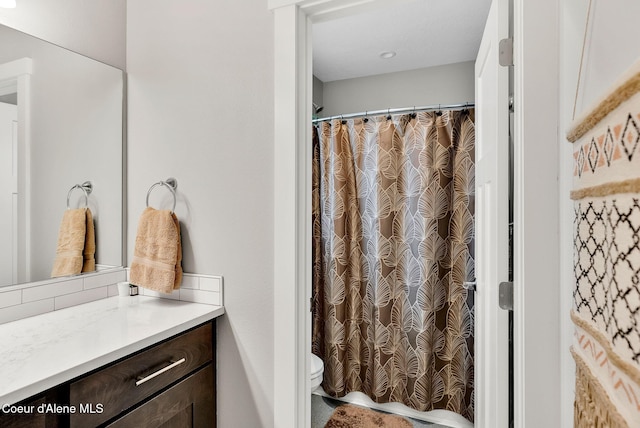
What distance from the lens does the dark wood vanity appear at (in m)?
0.82

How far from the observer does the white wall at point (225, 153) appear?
127cm

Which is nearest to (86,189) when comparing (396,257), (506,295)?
(506,295)

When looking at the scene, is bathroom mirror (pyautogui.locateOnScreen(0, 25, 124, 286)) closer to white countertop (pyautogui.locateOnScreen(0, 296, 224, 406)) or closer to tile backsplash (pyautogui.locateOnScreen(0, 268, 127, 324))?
tile backsplash (pyautogui.locateOnScreen(0, 268, 127, 324))

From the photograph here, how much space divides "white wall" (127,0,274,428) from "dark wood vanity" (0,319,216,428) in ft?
0.32

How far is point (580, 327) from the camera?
2.26 feet

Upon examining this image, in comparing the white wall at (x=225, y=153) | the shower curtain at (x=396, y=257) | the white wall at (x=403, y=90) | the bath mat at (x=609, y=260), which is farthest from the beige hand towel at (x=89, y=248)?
the white wall at (x=403, y=90)

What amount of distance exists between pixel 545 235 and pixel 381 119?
1.62 metres

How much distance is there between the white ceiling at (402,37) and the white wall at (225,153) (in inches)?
33.7

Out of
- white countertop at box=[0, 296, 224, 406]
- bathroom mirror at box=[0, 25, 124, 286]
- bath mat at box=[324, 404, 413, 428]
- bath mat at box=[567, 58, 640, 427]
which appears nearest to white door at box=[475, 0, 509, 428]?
bath mat at box=[567, 58, 640, 427]

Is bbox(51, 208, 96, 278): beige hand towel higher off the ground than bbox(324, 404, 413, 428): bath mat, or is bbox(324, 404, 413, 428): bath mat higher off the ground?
bbox(51, 208, 96, 278): beige hand towel

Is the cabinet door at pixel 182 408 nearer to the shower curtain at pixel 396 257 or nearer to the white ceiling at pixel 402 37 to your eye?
the shower curtain at pixel 396 257

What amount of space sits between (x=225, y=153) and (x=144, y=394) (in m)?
0.86

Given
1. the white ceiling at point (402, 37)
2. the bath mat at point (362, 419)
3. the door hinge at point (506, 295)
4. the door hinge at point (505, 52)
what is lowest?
the bath mat at point (362, 419)

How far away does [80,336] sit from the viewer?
1.03m
